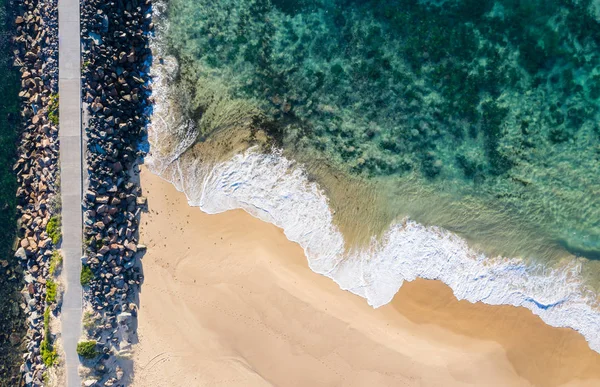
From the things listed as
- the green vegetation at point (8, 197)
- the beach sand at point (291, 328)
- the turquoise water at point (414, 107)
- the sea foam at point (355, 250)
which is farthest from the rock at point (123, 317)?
the turquoise water at point (414, 107)

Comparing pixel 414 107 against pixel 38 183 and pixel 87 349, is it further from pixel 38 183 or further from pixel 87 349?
pixel 87 349

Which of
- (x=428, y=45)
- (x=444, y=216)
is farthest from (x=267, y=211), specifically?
(x=428, y=45)

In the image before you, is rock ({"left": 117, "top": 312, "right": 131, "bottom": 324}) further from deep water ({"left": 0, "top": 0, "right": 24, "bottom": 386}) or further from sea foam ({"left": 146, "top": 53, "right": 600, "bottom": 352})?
sea foam ({"left": 146, "top": 53, "right": 600, "bottom": 352})

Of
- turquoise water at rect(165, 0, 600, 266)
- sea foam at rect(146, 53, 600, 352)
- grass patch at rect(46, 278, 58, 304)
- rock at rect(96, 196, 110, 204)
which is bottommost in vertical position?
grass patch at rect(46, 278, 58, 304)

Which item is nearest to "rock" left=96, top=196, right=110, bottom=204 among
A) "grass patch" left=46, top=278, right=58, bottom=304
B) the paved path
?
the paved path

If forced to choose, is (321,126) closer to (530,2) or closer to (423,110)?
(423,110)

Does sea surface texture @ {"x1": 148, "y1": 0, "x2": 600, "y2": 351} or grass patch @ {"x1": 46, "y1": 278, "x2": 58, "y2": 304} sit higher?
sea surface texture @ {"x1": 148, "y1": 0, "x2": 600, "y2": 351}

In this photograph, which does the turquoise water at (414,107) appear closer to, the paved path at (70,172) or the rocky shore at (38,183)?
the paved path at (70,172)

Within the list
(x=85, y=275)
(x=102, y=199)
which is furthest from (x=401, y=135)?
(x=85, y=275)
